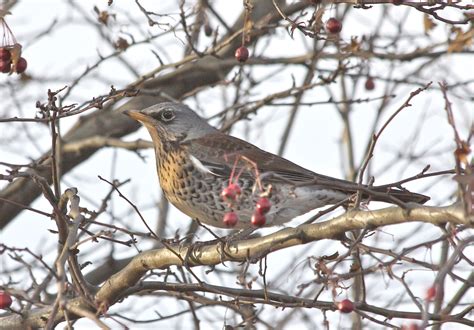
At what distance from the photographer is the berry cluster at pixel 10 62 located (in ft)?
14.4

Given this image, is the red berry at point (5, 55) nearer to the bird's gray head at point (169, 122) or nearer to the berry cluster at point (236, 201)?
the berry cluster at point (236, 201)

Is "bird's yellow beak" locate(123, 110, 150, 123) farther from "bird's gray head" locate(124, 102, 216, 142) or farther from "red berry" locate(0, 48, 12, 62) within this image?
"red berry" locate(0, 48, 12, 62)

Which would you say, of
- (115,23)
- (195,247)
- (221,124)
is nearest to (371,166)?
(221,124)

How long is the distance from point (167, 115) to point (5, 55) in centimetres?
239

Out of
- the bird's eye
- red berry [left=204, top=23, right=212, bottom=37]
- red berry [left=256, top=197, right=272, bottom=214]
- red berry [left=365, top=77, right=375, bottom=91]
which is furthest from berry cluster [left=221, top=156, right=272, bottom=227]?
red berry [left=365, top=77, right=375, bottom=91]

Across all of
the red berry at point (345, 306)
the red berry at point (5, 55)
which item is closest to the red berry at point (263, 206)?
the red berry at point (345, 306)

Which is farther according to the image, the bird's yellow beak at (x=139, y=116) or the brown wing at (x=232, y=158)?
the bird's yellow beak at (x=139, y=116)

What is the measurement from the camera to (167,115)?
6.82 m

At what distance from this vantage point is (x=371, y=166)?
8062 mm

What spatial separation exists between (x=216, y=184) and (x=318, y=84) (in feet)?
3.66

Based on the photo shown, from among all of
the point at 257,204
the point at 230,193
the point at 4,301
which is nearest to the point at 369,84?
the point at 257,204

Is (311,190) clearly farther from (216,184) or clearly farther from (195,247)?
(195,247)

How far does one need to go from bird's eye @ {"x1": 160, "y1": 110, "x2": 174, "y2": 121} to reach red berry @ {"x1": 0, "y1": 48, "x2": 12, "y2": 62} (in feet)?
7.64

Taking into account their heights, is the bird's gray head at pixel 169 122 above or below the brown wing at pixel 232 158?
above
